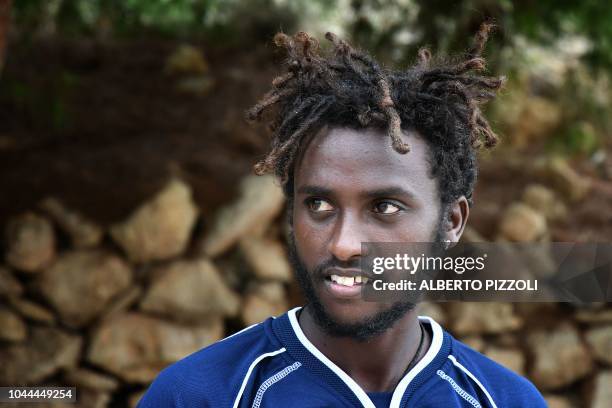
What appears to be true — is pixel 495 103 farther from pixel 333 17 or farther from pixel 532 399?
pixel 532 399

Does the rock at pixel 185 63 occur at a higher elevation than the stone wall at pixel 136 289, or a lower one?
higher

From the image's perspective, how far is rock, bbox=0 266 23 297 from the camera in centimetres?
436

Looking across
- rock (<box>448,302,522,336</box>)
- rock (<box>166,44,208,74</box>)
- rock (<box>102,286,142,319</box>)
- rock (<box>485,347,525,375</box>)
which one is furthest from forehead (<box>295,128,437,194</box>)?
rock (<box>166,44,208,74</box>)

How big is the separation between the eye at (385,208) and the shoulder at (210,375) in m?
0.48

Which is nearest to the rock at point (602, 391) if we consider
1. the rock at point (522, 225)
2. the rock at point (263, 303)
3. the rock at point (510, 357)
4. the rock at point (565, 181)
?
the rock at point (510, 357)

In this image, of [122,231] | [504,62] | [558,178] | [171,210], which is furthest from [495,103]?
[122,231]

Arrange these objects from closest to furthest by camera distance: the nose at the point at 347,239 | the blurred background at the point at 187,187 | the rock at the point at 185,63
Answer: the nose at the point at 347,239 → the blurred background at the point at 187,187 → the rock at the point at 185,63

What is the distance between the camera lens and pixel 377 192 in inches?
80.3

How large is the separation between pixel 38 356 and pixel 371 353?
109 inches

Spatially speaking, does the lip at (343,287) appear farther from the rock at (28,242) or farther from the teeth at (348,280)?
the rock at (28,242)

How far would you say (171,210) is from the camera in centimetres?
457

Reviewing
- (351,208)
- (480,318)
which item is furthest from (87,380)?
(351,208)

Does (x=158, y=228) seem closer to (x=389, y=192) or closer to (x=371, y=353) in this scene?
(x=371, y=353)

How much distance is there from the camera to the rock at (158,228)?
4523 millimetres
